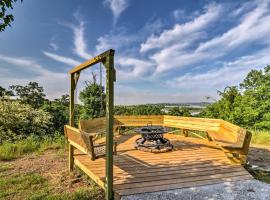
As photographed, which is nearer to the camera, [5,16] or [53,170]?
[5,16]

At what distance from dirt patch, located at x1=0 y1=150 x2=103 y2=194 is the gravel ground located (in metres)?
1.60

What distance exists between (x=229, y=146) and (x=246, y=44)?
48.0ft

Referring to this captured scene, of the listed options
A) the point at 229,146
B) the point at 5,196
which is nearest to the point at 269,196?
the point at 229,146

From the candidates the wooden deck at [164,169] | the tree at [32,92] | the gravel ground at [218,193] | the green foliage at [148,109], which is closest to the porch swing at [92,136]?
the wooden deck at [164,169]

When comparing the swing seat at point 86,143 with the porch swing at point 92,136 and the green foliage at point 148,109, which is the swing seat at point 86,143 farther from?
the green foliage at point 148,109

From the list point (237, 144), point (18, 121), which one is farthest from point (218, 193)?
point (18, 121)

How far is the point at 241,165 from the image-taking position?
509cm

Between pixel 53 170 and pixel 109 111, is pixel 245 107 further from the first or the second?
pixel 109 111

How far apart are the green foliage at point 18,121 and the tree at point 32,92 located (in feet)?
28.0

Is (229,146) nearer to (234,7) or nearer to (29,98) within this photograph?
(234,7)

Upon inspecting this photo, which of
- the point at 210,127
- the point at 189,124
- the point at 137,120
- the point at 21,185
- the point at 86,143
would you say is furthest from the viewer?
the point at 137,120

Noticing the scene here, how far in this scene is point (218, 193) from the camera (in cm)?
369

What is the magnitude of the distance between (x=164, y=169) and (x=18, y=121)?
9.18m

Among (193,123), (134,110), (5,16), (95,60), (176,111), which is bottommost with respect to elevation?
(193,123)
